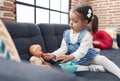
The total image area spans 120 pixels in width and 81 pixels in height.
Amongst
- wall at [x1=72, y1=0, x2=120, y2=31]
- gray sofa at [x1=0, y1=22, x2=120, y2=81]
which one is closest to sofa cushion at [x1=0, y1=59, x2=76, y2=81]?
Answer: gray sofa at [x1=0, y1=22, x2=120, y2=81]

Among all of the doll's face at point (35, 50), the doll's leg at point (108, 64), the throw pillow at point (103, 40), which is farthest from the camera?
the throw pillow at point (103, 40)

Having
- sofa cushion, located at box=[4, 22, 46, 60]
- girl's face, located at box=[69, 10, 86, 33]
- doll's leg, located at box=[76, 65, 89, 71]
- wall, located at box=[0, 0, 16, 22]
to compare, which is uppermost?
wall, located at box=[0, 0, 16, 22]

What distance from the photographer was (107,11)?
13.3 ft

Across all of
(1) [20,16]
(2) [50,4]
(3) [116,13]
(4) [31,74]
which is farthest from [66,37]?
(3) [116,13]

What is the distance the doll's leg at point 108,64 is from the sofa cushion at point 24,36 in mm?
604

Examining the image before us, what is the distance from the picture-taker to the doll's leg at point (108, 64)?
1.61 meters

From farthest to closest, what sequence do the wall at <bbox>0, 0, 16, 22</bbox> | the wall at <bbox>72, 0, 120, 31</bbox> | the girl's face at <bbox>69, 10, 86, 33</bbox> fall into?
the wall at <bbox>72, 0, 120, 31</bbox> → the wall at <bbox>0, 0, 16, 22</bbox> → the girl's face at <bbox>69, 10, 86, 33</bbox>

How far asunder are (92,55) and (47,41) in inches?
22.7

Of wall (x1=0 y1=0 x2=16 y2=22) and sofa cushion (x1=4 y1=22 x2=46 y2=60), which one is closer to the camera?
sofa cushion (x1=4 y1=22 x2=46 y2=60)

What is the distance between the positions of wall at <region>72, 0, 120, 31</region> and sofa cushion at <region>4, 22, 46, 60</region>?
7.41 feet

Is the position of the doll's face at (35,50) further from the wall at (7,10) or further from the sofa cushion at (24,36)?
the wall at (7,10)

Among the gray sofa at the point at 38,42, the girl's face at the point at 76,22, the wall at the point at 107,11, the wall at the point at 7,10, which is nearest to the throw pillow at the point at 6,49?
the gray sofa at the point at 38,42

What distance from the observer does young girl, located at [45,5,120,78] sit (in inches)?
66.8

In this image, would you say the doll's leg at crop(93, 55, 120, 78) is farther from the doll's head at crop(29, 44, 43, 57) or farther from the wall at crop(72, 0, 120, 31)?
the wall at crop(72, 0, 120, 31)
